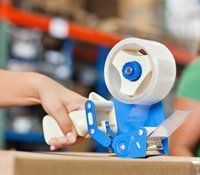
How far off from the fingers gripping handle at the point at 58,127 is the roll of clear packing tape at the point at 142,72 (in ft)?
0.20

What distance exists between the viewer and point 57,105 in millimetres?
896

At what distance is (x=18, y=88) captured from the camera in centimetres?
99

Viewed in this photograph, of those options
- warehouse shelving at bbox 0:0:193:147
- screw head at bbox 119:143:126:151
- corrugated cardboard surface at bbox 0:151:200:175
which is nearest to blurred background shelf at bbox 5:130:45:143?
warehouse shelving at bbox 0:0:193:147

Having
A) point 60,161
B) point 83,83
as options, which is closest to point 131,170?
point 60,161

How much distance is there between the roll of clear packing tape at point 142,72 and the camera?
826 mm

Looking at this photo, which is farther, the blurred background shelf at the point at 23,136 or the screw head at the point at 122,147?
the blurred background shelf at the point at 23,136

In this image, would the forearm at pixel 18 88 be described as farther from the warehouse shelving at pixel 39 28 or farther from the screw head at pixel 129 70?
the warehouse shelving at pixel 39 28

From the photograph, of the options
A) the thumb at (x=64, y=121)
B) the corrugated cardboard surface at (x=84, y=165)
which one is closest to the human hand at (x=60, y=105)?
the thumb at (x=64, y=121)

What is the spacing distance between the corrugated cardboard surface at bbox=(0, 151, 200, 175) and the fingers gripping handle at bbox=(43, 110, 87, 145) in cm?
17

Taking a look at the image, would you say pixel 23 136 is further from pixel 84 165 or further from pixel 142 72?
pixel 84 165

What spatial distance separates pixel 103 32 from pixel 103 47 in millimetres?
99

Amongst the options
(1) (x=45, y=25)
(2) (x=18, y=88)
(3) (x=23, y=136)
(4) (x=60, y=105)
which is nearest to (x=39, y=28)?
(1) (x=45, y=25)

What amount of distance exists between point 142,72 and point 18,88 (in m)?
0.25

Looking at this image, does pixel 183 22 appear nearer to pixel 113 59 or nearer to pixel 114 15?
pixel 114 15
